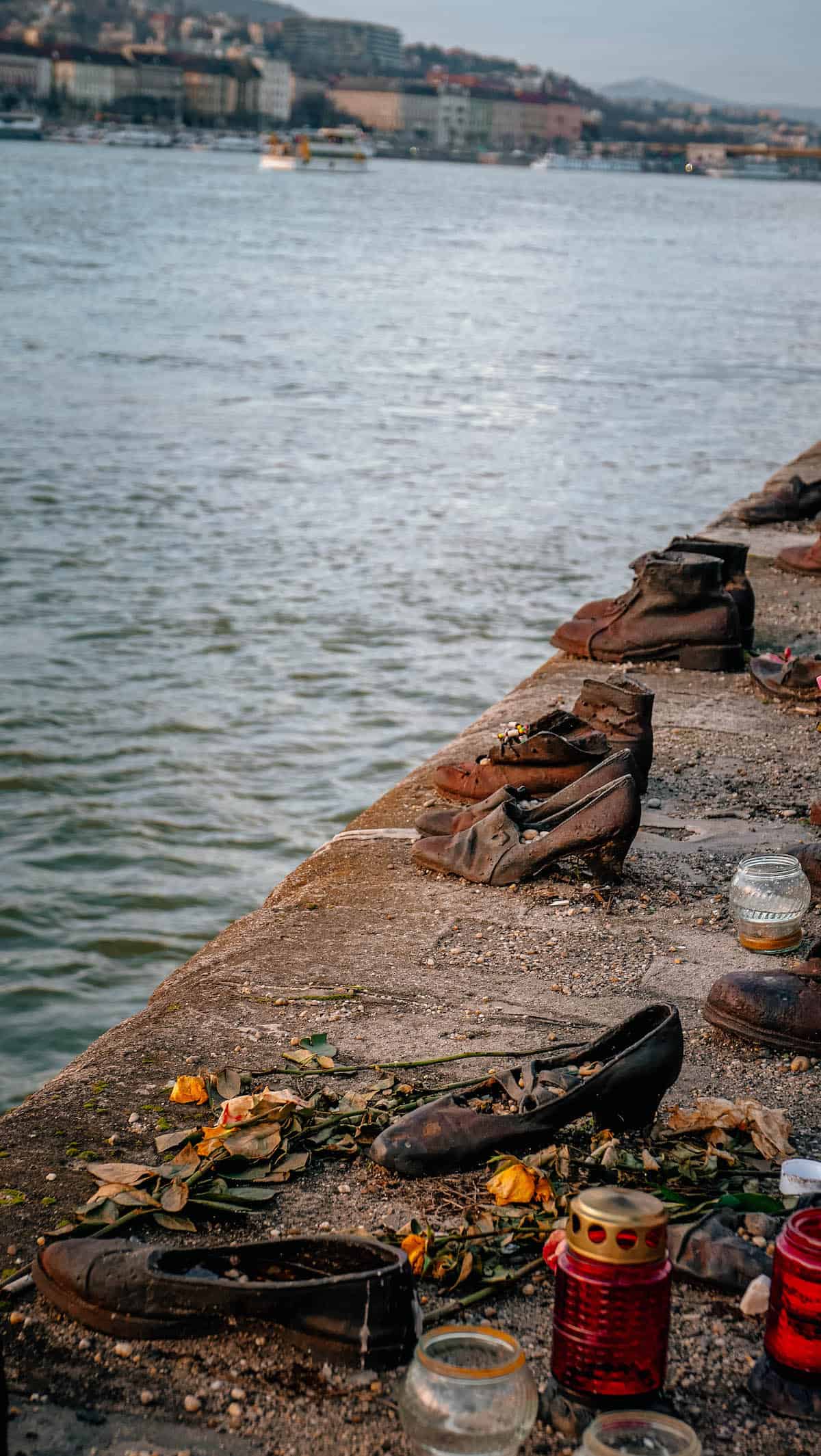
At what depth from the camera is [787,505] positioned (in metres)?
8.55

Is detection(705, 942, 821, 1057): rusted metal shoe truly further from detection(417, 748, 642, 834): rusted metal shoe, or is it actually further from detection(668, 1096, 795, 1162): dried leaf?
detection(417, 748, 642, 834): rusted metal shoe

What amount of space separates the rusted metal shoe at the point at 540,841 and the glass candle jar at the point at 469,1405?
1868 millimetres

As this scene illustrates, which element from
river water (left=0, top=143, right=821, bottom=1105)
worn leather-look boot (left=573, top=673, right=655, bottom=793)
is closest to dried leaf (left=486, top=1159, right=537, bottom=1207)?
worn leather-look boot (left=573, top=673, right=655, bottom=793)

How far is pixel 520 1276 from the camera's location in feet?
7.44

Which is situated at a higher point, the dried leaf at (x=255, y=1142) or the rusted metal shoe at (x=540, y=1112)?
the rusted metal shoe at (x=540, y=1112)

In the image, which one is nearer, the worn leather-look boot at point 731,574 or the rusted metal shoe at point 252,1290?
the rusted metal shoe at point 252,1290

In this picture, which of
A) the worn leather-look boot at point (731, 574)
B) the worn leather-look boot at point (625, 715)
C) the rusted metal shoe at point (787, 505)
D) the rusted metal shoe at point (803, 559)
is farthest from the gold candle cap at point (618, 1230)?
the rusted metal shoe at point (787, 505)

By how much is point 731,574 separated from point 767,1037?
334 cm

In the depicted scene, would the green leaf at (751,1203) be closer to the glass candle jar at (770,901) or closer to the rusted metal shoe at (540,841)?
the glass candle jar at (770,901)

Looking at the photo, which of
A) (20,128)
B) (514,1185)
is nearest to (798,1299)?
(514,1185)

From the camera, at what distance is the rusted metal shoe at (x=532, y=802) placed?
380cm

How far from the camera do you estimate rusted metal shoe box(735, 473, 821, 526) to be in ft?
27.8

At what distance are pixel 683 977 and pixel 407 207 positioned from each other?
83.6 meters

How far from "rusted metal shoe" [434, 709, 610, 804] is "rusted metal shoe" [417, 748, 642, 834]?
0.05 metres
